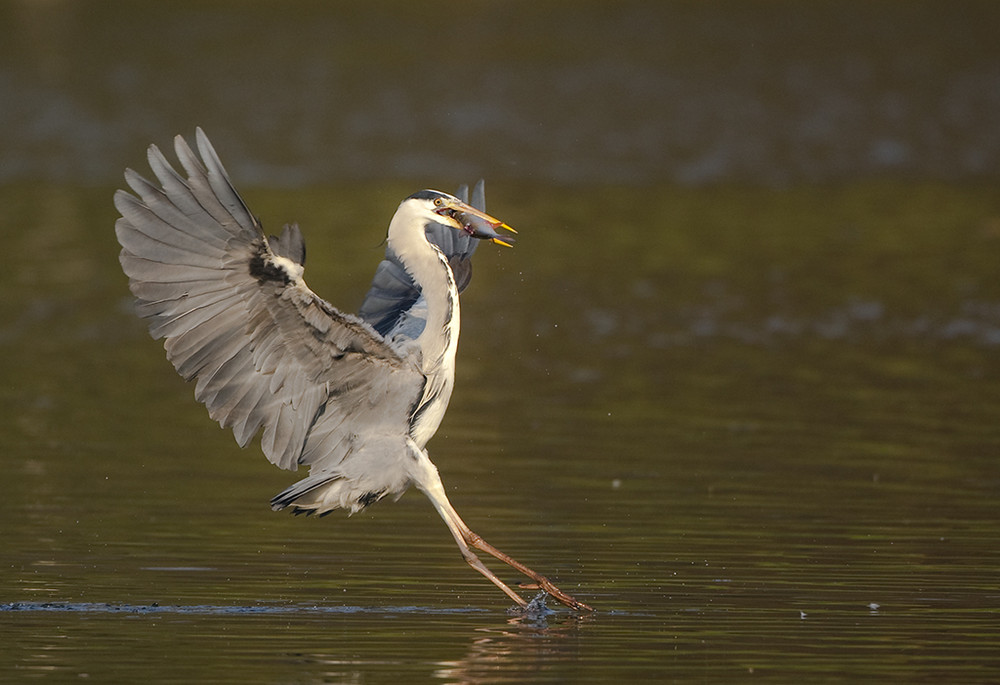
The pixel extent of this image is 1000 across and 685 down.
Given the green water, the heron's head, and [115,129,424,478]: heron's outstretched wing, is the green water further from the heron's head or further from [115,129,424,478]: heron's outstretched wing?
the heron's head

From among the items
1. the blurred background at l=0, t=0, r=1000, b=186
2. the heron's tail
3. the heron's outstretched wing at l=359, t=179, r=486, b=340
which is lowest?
the heron's tail

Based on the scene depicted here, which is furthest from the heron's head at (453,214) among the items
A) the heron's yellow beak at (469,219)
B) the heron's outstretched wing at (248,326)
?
the heron's outstretched wing at (248,326)

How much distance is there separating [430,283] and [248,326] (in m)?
1.02

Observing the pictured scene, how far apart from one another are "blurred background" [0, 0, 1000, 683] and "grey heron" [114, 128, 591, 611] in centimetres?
61

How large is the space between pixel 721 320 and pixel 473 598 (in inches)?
397

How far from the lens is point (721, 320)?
64.7 feet

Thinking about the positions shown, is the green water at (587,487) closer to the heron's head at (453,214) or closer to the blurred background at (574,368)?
the blurred background at (574,368)

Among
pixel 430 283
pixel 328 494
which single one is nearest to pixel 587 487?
pixel 328 494

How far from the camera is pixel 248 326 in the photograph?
9.39 m

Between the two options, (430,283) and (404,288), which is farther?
(404,288)

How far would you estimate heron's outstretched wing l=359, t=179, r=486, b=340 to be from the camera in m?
10.4

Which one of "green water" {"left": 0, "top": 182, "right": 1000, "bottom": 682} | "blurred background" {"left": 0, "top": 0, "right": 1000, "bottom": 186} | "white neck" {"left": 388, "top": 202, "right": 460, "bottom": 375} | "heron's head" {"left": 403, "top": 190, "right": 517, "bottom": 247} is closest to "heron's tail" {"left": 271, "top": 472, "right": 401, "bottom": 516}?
"green water" {"left": 0, "top": 182, "right": 1000, "bottom": 682}

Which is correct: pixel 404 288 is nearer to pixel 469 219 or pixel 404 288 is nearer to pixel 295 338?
pixel 469 219

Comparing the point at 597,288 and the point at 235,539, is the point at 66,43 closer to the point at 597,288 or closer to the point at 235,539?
the point at 597,288
